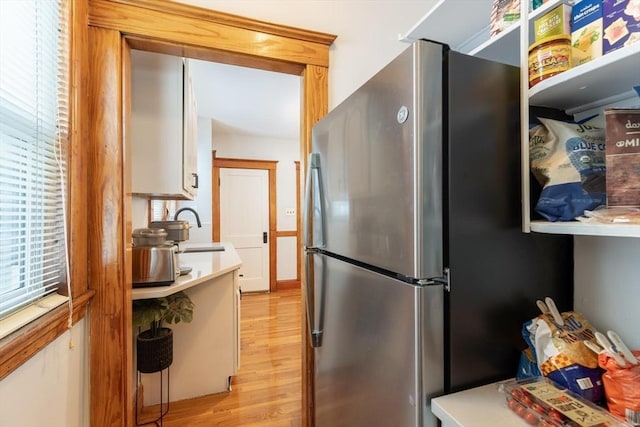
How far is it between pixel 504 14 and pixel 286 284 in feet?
15.2

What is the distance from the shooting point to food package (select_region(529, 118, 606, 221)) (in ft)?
2.35

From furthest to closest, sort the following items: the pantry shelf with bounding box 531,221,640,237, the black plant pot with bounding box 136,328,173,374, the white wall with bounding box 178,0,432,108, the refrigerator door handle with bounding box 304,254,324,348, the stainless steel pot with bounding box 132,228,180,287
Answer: the black plant pot with bounding box 136,328,173,374 < the stainless steel pot with bounding box 132,228,180,287 < the white wall with bounding box 178,0,432,108 < the refrigerator door handle with bounding box 304,254,324,348 < the pantry shelf with bounding box 531,221,640,237

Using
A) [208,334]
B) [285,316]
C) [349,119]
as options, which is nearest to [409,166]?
[349,119]

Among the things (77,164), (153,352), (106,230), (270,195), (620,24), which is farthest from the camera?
(270,195)

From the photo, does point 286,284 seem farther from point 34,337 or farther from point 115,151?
point 34,337

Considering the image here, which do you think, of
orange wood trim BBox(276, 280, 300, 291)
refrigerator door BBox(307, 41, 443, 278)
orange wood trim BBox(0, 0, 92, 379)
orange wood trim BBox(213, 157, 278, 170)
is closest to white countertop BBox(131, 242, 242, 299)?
orange wood trim BBox(0, 0, 92, 379)

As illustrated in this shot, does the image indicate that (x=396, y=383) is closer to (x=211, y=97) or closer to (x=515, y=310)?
(x=515, y=310)

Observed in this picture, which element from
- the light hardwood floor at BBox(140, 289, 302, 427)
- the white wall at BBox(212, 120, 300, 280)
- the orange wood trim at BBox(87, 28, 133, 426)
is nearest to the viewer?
the orange wood trim at BBox(87, 28, 133, 426)

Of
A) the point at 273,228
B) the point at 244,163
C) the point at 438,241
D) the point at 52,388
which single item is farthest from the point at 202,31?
the point at 273,228

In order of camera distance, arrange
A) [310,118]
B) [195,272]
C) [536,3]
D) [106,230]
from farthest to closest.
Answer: [195,272]
[310,118]
[106,230]
[536,3]

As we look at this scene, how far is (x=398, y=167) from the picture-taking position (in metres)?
0.75

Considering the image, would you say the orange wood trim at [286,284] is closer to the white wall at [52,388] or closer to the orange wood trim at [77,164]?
the white wall at [52,388]

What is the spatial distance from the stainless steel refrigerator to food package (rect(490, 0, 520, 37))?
0.24 metres

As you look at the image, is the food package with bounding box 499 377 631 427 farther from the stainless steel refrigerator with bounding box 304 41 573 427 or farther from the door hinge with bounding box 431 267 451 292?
the door hinge with bounding box 431 267 451 292
